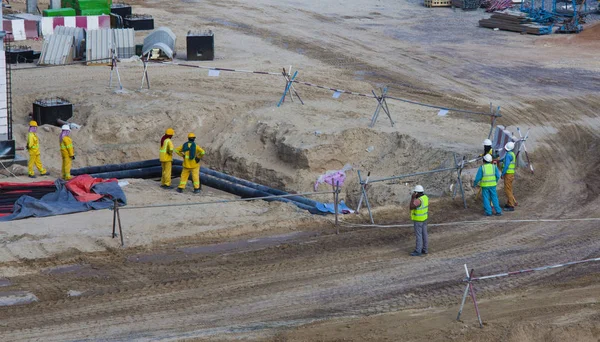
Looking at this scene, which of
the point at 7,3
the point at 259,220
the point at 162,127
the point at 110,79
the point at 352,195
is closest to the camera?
the point at 259,220

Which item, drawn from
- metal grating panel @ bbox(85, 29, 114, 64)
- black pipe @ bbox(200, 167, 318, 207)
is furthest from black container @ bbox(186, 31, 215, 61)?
black pipe @ bbox(200, 167, 318, 207)

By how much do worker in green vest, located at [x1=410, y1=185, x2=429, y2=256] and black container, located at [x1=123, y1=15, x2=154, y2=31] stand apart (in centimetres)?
2450

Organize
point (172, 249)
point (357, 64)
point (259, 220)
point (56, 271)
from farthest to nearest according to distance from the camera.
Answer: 1. point (357, 64)
2. point (259, 220)
3. point (172, 249)
4. point (56, 271)

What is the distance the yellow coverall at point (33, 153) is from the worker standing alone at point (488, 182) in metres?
11.1

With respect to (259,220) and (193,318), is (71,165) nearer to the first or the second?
(259,220)

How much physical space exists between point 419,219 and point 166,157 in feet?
26.7

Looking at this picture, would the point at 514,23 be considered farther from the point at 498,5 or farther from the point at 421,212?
the point at 421,212

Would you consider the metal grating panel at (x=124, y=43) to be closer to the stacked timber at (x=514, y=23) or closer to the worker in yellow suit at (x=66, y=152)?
the worker in yellow suit at (x=66, y=152)

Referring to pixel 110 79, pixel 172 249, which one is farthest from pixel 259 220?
pixel 110 79

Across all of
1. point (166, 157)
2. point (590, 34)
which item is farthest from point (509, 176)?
point (590, 34)

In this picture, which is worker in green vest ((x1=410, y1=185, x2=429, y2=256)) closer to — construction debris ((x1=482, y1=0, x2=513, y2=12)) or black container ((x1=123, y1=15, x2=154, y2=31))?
black container ((x1=123, y1=15, x2=154, y2=31))

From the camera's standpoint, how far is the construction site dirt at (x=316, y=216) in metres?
13.9

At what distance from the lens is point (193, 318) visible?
13898 millimetres

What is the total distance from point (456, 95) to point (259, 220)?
1263 cm
